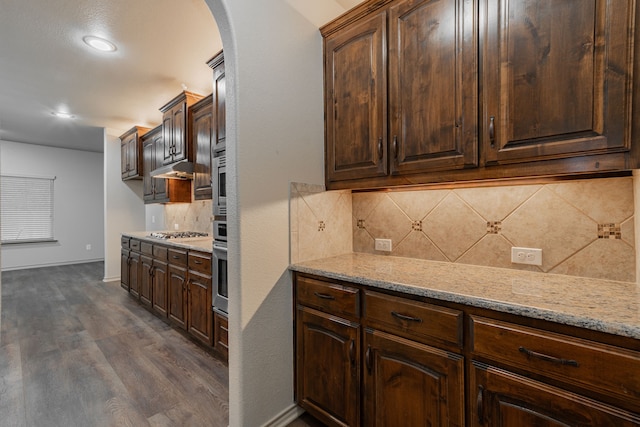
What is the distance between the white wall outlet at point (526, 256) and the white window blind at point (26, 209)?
27.5 feet

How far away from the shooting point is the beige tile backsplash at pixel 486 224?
50.3 inches

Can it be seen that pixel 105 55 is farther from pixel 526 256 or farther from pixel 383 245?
pixel 526 256

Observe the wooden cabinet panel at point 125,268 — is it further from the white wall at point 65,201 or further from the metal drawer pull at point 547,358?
the metal drawer pull at point 547,358

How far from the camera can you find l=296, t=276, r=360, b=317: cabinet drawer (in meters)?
1.43

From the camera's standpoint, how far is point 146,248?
3.53 metres

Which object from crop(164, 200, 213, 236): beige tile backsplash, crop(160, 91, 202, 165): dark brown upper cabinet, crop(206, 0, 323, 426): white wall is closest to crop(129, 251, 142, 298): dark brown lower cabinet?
crop(164, 200, 213, 236): beige tile backsplash

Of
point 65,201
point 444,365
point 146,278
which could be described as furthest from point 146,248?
point 65,201

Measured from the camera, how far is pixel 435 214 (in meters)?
1.79

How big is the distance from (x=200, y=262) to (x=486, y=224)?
221 centimetres

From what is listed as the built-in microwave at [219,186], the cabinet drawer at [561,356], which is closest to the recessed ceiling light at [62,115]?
the built-in microwave at [219,186]

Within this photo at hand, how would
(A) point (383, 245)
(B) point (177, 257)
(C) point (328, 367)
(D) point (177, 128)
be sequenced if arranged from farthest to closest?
(D) point (177, 128) → (B) point (177, 257) → (A) point (383, 245) → (C) point (328, 367)

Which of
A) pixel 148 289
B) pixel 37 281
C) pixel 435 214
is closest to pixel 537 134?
pixel 435 214

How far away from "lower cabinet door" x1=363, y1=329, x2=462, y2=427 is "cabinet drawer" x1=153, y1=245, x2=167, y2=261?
2.56 m

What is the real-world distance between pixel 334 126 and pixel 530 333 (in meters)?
1.46
